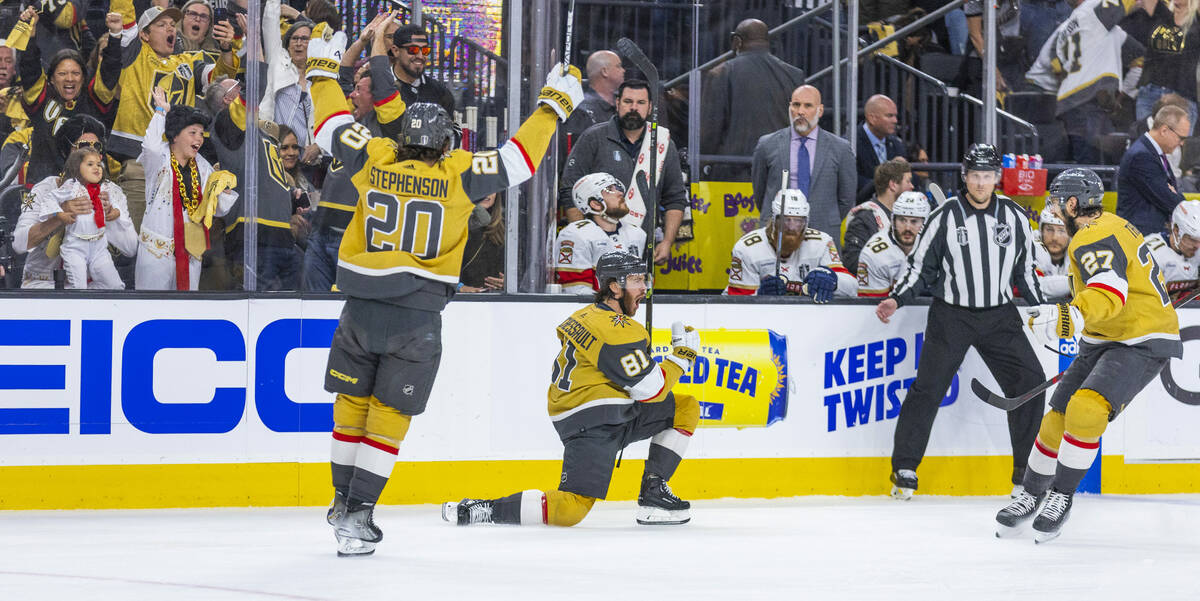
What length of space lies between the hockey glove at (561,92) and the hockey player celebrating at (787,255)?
80.8 inches

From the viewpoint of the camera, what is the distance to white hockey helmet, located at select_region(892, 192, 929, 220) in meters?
7.02

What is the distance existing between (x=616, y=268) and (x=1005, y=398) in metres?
2.18

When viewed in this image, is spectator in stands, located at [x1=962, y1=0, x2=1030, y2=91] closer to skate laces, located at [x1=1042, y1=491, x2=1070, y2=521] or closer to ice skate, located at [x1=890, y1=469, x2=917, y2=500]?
ice skate, located at [x1=890, y1=469, x2=917, y2=500]

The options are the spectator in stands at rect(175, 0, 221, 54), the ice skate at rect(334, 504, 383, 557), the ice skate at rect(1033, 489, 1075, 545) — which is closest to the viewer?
the ice skate at rect(334, 504, 383, 557)

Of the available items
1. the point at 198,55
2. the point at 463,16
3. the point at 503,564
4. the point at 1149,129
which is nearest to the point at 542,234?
the point at 463,16

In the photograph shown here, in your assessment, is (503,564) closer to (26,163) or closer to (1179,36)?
(26,163)

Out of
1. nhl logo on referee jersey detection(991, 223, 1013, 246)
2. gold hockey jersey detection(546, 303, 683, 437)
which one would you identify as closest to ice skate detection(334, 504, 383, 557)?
gold hockey jersey detection(546, 303, 683, 437)

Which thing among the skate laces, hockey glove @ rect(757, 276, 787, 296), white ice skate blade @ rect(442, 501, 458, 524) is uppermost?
hockey glove @ rect(757, 276, 787, 296)

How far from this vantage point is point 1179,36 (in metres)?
8.20

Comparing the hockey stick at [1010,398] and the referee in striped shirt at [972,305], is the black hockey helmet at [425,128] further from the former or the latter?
the hockey stick at [1010,398]

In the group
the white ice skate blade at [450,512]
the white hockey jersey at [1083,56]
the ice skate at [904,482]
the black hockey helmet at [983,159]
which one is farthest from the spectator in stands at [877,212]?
the white ice skate blade at [450,512]

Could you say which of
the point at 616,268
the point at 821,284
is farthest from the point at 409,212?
the point at 821,284

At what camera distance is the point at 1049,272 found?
23.8 feet

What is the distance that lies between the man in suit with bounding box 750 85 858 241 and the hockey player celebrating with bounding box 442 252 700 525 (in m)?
1.84
